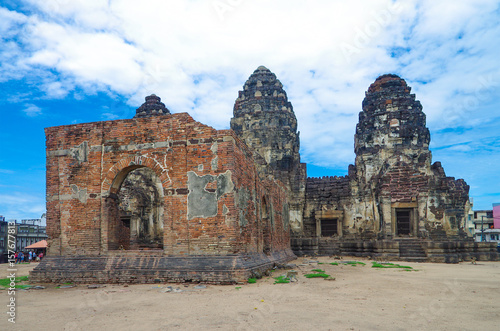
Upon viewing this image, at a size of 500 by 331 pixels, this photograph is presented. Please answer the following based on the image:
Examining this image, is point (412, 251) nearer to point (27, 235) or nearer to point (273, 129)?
point (273, 129)

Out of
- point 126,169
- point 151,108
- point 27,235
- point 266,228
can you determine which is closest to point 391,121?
point 266,228

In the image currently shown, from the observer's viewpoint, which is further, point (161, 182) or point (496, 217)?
point (496, 217)

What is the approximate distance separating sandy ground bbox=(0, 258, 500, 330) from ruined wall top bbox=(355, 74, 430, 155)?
16489 mm

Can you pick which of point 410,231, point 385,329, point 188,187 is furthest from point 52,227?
point 410,231

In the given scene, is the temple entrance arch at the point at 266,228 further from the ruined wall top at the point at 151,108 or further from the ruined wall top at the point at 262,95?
the ruined wall top at the point at 151,108

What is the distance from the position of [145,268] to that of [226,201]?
9.39 ft

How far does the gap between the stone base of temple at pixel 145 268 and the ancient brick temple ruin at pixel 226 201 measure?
0.11 ft

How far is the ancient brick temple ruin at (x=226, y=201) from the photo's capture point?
35.8ft

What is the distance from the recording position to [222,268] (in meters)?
10.2

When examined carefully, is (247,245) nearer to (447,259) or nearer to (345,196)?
(447,259)

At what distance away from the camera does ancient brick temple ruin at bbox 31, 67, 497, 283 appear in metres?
10.9

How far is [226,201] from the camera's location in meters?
10.9

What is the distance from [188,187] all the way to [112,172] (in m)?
2.47

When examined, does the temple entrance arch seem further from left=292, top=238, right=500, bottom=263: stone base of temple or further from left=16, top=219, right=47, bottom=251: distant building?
left=16, top=219, right=47, bottom=251: distant building
